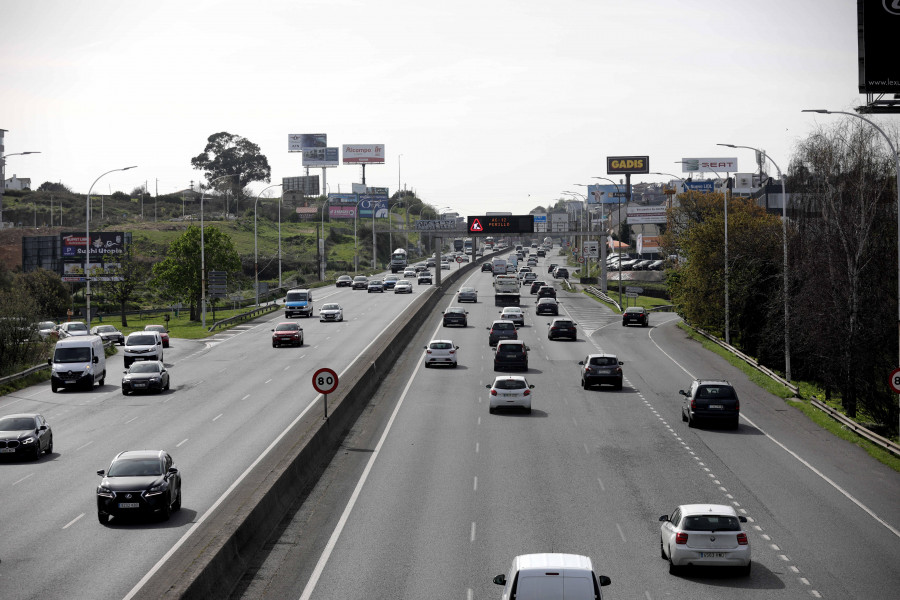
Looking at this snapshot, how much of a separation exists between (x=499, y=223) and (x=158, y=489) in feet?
283

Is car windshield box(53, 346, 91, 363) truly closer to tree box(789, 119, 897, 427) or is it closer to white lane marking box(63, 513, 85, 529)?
white lane marking box(63, 513, 85, 529)

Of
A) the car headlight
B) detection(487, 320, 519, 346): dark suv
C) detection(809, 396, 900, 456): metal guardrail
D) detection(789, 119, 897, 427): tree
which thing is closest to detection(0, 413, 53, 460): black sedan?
the car headlight

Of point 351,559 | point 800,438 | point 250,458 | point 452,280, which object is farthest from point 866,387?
point 452,280

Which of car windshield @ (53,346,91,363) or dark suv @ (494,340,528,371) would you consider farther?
dark suv @ (494,340,528,371)

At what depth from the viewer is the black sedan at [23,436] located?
95.7 feet

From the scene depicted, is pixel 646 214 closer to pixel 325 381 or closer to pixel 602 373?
pixel 602 373

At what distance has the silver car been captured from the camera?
1817cm

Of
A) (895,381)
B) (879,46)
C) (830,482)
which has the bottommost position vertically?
(830,482)

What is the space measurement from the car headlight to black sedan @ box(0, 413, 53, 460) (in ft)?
30.1

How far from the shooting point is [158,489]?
21.8 m

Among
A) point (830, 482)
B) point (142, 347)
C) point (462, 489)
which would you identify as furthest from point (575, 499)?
point (142, 347)

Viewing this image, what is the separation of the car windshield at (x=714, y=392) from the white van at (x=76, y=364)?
1025 inches

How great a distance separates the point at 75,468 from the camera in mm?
28328

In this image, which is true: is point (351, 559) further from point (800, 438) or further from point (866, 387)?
point (866, 387)
